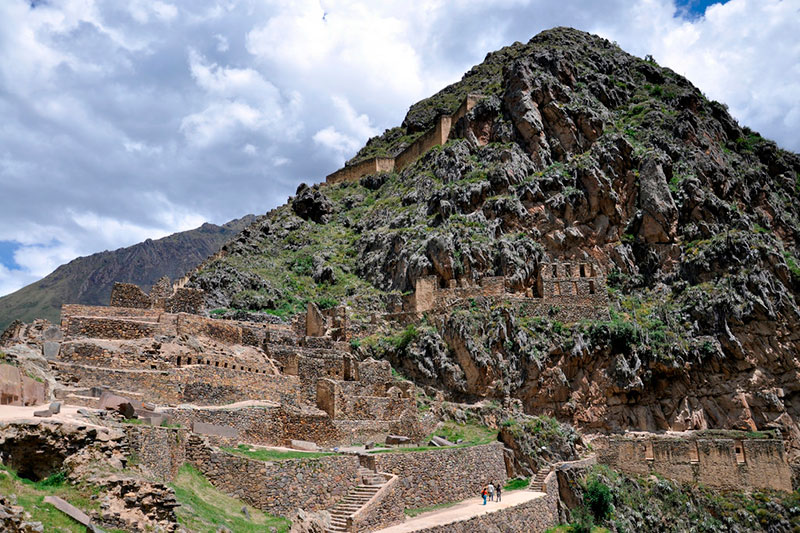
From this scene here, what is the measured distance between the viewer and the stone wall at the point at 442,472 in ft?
73.7

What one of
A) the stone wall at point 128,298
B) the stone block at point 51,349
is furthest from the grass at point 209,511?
the stone wall at point 128,298

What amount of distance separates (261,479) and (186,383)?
6.40m

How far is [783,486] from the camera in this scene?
113 feet

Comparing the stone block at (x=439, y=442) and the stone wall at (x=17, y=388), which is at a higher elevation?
the stone wall at (x=17, y=388)

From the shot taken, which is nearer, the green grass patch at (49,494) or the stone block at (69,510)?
the green grass patch at (49,494)

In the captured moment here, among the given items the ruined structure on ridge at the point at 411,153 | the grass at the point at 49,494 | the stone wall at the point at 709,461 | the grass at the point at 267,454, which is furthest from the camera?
the ruined structure on ridge at the point at 411,153

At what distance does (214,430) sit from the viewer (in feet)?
65.5

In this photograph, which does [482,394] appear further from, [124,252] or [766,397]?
[124,252]

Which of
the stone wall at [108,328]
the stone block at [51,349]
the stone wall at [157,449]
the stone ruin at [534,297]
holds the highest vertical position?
the stone ruin at [534,297]

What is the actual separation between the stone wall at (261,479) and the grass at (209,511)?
0.27m

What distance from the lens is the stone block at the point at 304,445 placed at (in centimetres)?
2262

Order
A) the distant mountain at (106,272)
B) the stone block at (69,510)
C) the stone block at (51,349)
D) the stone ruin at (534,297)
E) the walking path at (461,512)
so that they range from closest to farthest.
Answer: the stone block at (69,510)
the walking path at (461,512)
the stone block at (51,349)
the stone ruin at (534,297)
the distant mountain at (106,272)

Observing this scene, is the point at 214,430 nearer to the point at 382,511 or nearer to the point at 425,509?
the point at 382,511

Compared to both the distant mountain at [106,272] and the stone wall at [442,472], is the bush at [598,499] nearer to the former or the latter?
the stone wall at [442,472]
